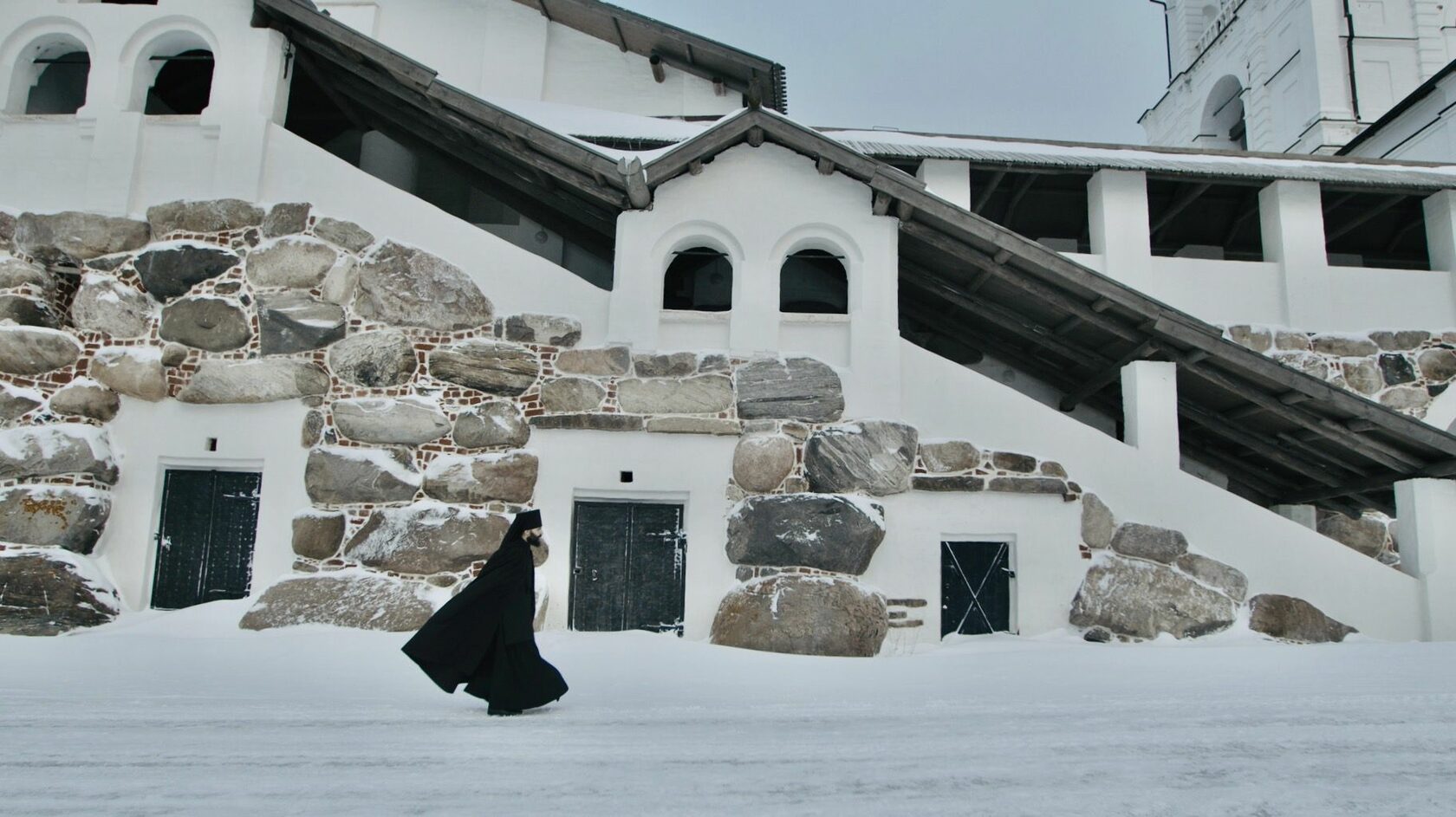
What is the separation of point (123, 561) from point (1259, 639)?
10344 mm

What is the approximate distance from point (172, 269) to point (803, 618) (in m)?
7.00

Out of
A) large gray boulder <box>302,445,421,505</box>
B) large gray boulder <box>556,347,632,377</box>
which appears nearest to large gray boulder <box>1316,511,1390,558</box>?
large gray boulder <box>556,347,632,377</box>

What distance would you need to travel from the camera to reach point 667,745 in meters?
4.20

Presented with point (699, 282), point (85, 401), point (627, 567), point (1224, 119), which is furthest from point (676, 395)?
point (1224, 119)

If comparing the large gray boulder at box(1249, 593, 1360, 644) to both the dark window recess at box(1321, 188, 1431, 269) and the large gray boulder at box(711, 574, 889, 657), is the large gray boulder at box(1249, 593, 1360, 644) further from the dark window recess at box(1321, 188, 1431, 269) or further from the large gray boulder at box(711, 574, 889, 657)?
the dark window recess at box(1321, 188, 1431, 269)

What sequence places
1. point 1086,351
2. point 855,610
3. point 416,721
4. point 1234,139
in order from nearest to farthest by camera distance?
point 416,721 → point 855,610 → point 1086,351 → point 1234,139

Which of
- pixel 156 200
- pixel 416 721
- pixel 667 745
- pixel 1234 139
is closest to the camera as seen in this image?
pixel 667 745

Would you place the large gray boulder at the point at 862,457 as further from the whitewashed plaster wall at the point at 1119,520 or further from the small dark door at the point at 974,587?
the small dark door at the point at 974,587

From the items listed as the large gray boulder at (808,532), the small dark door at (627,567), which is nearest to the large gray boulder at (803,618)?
the large gray boulder at (808,532)

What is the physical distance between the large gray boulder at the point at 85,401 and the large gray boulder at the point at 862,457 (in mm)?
6673

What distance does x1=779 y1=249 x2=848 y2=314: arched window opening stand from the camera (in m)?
10.6

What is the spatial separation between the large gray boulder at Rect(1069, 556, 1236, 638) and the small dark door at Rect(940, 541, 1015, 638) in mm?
647

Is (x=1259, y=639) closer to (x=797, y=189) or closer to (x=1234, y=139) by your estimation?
(x=797, y=189)

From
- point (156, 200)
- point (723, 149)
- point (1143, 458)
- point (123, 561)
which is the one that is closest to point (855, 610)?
point (1143, 458)
